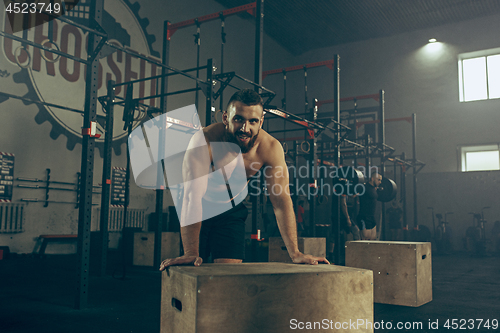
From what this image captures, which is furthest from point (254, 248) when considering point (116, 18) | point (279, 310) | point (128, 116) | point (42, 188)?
point (116, 18)

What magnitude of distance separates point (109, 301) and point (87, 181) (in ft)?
3.38

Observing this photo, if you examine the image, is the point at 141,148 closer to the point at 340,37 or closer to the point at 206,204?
the point at 206,204

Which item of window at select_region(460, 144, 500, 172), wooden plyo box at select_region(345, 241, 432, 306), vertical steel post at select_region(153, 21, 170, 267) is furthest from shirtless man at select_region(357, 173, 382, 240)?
window at select_region(460, 144, 500, 172)

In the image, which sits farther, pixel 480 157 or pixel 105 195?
pixel 480 157

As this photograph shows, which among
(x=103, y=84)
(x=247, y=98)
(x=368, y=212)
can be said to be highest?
(x=103, y=84)

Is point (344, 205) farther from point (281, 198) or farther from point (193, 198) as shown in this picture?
point (193, 198)

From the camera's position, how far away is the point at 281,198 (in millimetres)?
2076

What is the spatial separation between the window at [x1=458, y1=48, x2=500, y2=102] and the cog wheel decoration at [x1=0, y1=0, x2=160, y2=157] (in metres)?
8.42

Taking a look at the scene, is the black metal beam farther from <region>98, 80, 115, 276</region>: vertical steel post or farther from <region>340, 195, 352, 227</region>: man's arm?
<region>340, 195, 352, 227</region>: man's arm

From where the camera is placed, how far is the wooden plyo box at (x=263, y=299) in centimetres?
141

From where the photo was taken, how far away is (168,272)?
67.2 inches

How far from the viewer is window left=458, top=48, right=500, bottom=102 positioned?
11.0 metres

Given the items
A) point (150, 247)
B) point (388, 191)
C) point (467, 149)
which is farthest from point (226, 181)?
point (467, 149)

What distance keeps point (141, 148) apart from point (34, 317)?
4.56 meters
